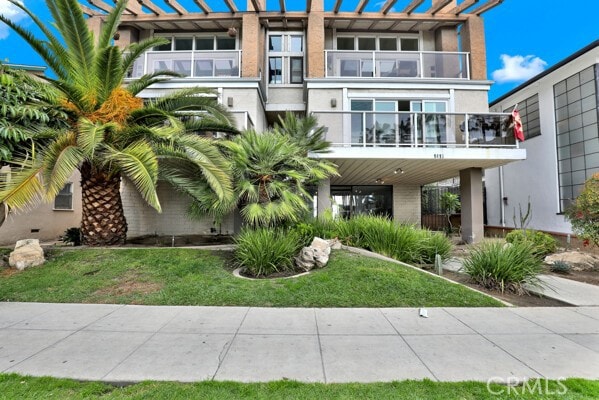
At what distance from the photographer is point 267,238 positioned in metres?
7.18

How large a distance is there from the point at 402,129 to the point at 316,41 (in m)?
6.27

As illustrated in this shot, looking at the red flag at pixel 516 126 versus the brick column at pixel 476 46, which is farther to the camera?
the brick column at pixel 476 46

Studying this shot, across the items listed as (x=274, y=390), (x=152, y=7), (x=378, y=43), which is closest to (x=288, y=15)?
(x=378, y=43)

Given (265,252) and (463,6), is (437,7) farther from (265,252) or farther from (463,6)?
(265,252)

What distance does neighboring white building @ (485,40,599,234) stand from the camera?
1170 cm

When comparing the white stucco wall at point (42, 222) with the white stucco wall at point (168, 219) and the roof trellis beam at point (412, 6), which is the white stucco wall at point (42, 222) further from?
the roof trellis beam at point (412, 6)

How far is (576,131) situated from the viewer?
12.4 meters

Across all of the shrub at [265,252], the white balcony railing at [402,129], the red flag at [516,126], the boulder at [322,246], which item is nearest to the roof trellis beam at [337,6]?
the white balcony railing at [402,129]

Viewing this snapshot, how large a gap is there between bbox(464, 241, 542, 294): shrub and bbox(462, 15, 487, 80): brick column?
32.1ft

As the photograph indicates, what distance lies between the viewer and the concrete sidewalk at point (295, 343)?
10.5 feet

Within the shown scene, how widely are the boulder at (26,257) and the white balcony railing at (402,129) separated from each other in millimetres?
8750

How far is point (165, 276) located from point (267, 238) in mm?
2371

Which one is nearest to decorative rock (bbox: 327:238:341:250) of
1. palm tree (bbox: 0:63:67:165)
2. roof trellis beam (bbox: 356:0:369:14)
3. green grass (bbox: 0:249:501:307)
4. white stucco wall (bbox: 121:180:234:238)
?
green grass (bbox: 0:249:501:307)

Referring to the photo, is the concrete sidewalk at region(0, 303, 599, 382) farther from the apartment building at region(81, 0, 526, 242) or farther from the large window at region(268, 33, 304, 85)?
the large window at region(268, 33, 304, 85)
